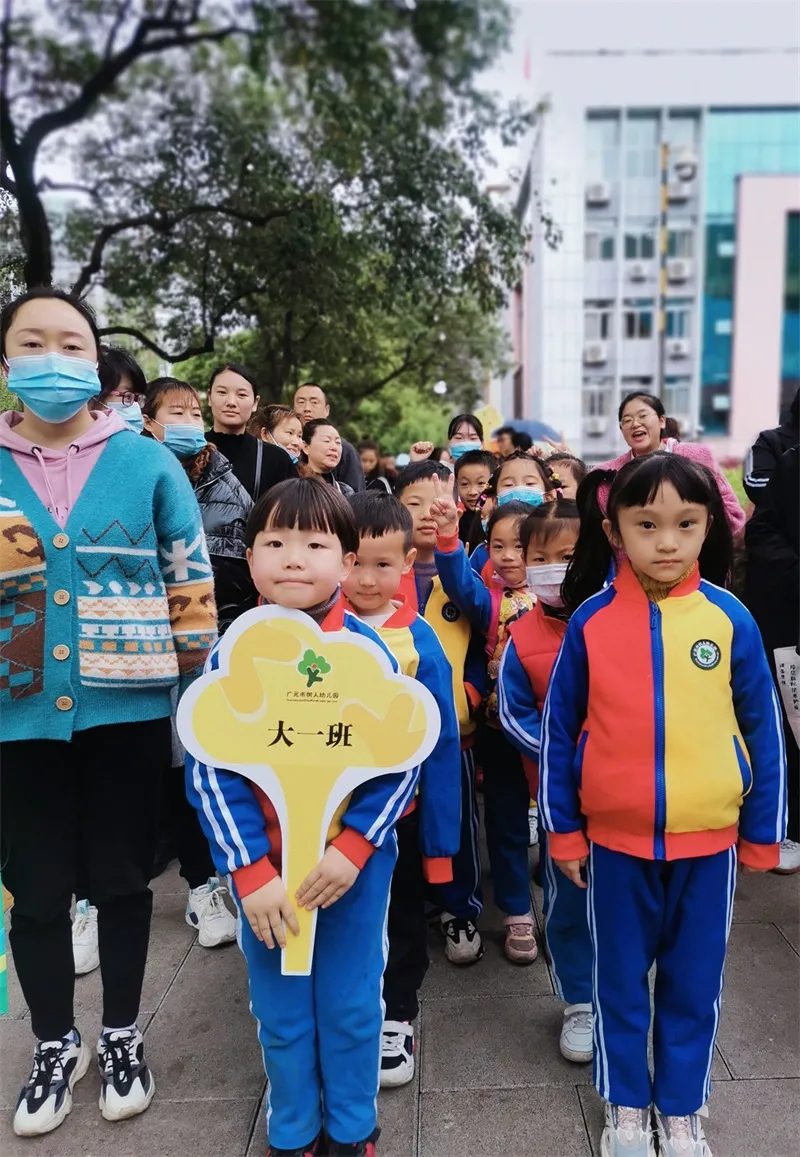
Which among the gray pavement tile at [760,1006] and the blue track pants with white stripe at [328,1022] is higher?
the blue track pants with white stripe at [328,1022]

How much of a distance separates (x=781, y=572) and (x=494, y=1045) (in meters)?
1.90

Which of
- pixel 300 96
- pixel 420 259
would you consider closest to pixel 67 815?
pixel 300 96

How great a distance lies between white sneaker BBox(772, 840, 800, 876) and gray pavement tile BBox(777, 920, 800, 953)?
1.08 ft

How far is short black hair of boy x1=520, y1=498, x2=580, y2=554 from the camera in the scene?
2.25 meters

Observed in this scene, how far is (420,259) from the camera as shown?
24.5 feet

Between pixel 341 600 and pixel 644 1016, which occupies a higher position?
pixel 341 600

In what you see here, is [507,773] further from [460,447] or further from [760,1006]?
[460,447]

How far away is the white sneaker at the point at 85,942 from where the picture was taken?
259cm

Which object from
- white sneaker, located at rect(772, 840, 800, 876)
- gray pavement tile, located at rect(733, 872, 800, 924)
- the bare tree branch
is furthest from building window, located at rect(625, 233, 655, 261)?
gray pavement tile, located at rect(733, 872, 800, 924)

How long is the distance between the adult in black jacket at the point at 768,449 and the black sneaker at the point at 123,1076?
2.78 meters

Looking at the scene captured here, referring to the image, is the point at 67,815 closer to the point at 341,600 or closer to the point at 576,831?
the point at 341,600

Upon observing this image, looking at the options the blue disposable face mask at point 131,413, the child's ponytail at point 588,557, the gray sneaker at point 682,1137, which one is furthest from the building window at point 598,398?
the gray sneaker at point 682,1137

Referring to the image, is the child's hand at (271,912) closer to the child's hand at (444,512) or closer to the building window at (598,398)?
the child's hand at (444,512)

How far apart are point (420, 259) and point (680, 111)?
23.0 m
